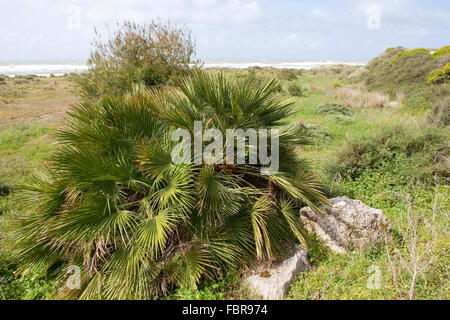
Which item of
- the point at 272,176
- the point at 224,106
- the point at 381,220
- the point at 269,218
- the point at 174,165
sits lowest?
the point at 381,220

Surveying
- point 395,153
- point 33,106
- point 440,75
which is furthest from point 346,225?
point 33,106

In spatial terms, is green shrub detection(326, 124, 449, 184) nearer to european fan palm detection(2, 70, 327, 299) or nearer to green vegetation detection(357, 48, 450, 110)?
european fan palm detection(2, 70, 327, 299)

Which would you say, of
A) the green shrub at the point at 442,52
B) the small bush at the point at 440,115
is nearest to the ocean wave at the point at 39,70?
the green shrub at the point at 442,52

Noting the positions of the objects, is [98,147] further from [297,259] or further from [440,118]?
[440,118]

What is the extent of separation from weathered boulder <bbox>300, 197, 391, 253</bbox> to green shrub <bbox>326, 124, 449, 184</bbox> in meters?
2.19

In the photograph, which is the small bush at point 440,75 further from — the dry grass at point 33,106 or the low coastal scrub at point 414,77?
the dry grass at point 33,106

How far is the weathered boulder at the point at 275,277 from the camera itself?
315 centimetres

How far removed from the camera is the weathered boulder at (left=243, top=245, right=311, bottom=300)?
10.3 feet

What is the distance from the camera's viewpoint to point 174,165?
3.23 meters

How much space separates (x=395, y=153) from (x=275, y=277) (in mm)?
4728
